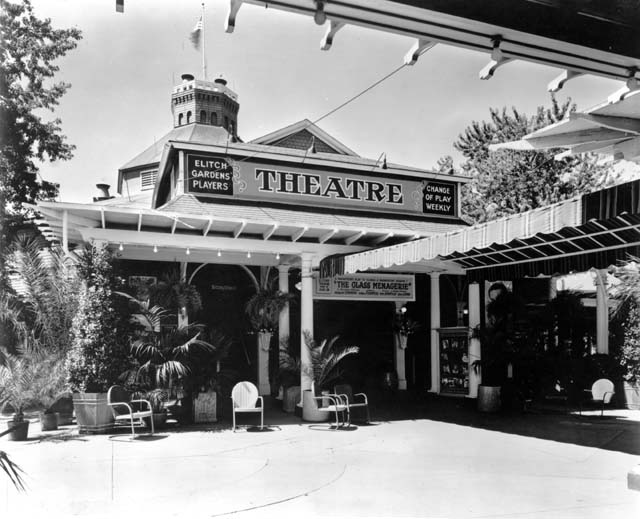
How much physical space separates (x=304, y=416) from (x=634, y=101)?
774 cm

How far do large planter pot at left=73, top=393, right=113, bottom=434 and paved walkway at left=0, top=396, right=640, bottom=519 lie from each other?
0.25 metres

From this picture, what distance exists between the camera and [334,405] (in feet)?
32.8

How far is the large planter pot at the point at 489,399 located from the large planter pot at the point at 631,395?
3.04 metres

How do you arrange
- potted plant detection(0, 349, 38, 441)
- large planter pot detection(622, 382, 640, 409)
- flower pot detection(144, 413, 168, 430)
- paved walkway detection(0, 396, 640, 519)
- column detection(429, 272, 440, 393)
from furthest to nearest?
1. column detection(429, 272, 440, 393)
2. large planter pot detection(622, 382, 640, 409)
3. flower pot detection(144, 413, 168, 430)
4. potted plant detection(0, 349, 38, 441)
5. paved walkway detection(0, 396, 640, 519)

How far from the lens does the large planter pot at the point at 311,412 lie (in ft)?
33.7

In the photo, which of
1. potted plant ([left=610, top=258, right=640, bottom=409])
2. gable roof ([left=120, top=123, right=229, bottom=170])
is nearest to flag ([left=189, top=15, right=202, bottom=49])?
potted plant ([left=610, top=258, right=640, bottom=409])

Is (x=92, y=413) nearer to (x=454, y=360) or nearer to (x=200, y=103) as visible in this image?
(x=454, y=360)

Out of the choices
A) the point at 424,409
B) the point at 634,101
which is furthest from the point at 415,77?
the point at 424,409

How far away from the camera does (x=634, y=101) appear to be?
4414 millimetres

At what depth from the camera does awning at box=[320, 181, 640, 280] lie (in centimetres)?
581

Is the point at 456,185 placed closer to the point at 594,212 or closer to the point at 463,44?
the point at 594,212

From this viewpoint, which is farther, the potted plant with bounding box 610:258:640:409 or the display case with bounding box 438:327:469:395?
the display case with bounding box 438:327:469:395

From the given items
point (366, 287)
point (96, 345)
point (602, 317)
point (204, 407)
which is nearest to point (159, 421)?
point (204, 407)

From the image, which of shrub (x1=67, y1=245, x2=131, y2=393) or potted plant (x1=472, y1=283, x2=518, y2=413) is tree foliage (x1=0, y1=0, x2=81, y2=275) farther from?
potted plant (x1=472, y1=283, x2=518, y2=413)
